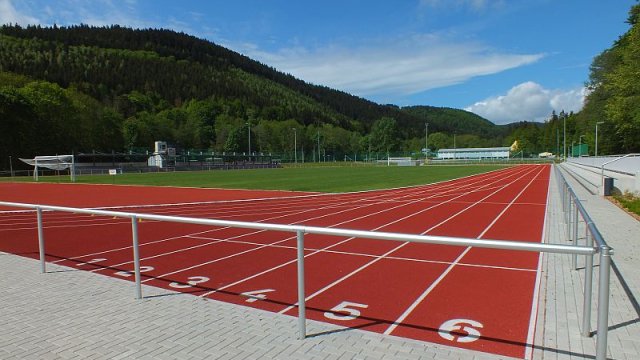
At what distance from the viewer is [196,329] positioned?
4344 mm

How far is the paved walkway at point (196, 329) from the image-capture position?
3.79 m

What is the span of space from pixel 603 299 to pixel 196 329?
3569mm

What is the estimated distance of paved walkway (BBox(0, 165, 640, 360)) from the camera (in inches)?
149

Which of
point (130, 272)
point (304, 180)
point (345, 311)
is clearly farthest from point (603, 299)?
point (304, 180)

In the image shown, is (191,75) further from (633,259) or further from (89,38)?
(633,259)

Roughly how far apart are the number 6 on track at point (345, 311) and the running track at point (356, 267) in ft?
0.04

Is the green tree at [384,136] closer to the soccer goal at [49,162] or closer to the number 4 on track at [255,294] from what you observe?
the soccer goal at [49,162]

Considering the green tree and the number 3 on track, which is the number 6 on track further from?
the green tree

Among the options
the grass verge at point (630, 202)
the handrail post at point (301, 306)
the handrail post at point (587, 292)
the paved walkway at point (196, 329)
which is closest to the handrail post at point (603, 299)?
the handrail post at point (587, 292)

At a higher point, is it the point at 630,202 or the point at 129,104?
the point at 129,104

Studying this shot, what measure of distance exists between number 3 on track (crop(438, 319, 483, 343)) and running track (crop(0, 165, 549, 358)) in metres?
0.01

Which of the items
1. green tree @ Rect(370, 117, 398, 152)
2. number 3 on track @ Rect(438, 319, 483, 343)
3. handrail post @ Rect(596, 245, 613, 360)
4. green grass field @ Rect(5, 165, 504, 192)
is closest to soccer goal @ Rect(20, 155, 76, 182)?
green grass field @ Rect(5, 165, 504, 192)

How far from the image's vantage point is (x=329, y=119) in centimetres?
19125

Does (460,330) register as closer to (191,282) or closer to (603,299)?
(603,299)
